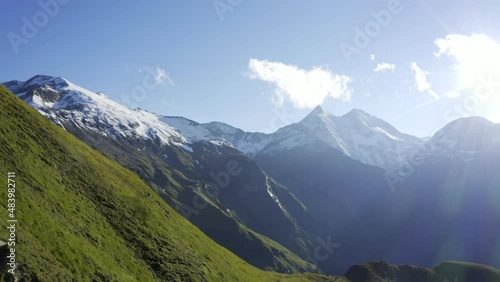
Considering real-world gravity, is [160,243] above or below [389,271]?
below

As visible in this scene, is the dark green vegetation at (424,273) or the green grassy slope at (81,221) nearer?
the green grassy slope at (81,221)

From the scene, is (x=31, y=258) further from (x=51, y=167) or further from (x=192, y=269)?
(x=192, y=269)

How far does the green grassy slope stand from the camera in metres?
39.7

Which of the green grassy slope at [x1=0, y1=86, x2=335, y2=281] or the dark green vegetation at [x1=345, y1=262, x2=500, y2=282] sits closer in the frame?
the green grassy slope at [x1=0, y1=86, x2=335, y2=281]

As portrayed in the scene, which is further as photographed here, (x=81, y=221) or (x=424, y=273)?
(x=424, y=273)

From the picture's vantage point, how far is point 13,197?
4162cm

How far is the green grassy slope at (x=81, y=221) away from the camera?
130ft

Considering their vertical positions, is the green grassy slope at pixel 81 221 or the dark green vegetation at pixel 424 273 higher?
the dark green vegetation at pixel 424 273

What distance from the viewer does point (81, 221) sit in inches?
1991

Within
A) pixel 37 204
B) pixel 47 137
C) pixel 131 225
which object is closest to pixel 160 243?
pixel 131 225

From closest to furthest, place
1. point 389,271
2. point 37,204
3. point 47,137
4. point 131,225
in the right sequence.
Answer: point 37,204 → point 131,225 → point 47,137 → point 389,271

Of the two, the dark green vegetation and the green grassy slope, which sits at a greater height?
the dark green vegetation

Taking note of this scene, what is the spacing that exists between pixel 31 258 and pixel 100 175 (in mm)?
34941

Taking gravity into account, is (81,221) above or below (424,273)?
below
